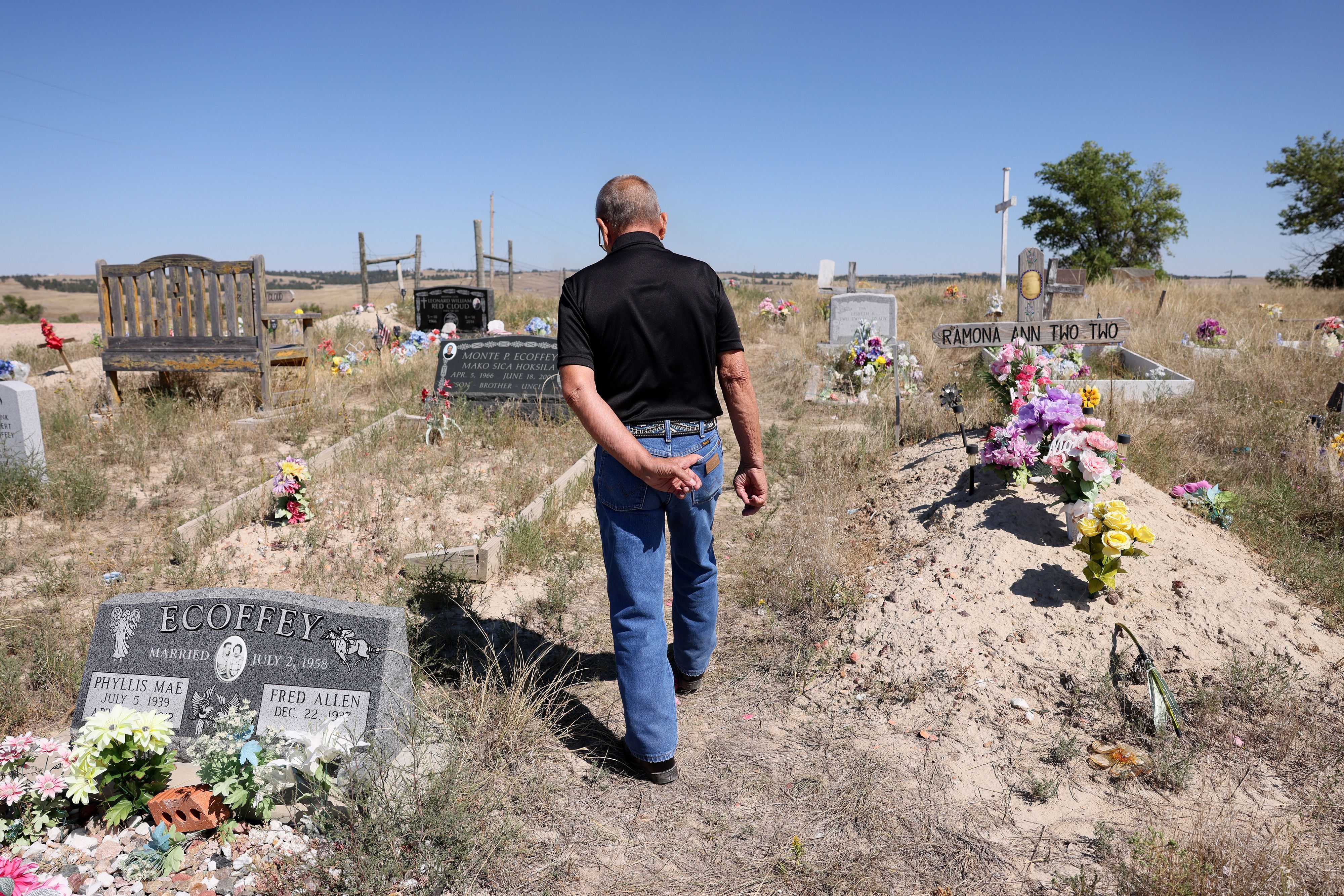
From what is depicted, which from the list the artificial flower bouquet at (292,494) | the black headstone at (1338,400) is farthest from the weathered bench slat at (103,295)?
the black headstone at (1338,400)

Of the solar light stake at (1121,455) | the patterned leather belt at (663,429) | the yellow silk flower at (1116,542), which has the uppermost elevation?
the patterned leather belt at (663,429)

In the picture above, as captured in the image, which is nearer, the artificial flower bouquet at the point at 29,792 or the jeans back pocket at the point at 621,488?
the artificial flower bouquet at the point at 29,792

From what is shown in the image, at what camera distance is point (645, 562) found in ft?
9.25

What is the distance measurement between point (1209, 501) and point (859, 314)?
8.12 metres

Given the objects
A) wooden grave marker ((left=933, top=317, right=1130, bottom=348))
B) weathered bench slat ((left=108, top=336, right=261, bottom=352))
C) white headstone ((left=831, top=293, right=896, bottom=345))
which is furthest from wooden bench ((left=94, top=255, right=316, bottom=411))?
white headstone ((left=831, top=293, right=896, bottom=345))

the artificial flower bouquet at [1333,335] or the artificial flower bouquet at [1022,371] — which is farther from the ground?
the artificial flower bouquet at [1333,335]

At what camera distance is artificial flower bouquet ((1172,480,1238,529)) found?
4.86 meters

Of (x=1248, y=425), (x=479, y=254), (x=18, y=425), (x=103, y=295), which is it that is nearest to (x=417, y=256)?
(x=479, y=254)

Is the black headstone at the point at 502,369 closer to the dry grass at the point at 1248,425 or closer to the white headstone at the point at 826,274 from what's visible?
the dry grass at the point at 1248,425

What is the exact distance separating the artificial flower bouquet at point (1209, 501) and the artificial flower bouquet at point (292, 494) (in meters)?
5.81

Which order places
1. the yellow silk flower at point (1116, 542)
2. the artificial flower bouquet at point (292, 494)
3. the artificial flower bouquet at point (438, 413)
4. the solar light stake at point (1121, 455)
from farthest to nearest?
the artificial flower bouquet at point (438, 413) < the artificial flower bouquet at point (292, 494) < the solar light stake at point (1121, 455) < the yellow silk flower at point (1116, 542)

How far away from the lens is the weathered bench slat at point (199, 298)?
9000mm

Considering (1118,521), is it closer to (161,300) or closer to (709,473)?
(709,473)

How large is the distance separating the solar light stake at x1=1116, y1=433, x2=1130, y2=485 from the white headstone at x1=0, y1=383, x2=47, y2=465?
7484 millimetres
